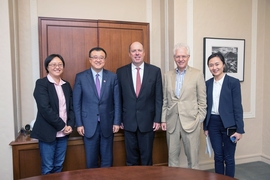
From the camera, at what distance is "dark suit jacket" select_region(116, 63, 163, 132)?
2418 millimetres

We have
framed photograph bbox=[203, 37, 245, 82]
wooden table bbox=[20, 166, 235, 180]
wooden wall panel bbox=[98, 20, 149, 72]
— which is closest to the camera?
wooden table bbox=[20, 166, 235, 180]

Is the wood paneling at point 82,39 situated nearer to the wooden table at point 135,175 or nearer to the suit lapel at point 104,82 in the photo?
the suit lapel at point 104,82

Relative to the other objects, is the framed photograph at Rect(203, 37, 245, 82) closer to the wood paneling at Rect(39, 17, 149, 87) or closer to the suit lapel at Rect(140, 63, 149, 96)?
the wood paneling at Rect(39, 17, 149, 87)

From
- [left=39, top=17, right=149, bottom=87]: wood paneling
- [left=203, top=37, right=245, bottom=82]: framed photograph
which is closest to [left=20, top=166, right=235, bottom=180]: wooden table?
[left=39, top=17, right=149, bottom=87]: wood paneling

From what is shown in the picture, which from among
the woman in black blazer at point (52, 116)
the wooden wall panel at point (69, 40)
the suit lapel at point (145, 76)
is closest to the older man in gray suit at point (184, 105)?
the suit lapel at point (145, 76)

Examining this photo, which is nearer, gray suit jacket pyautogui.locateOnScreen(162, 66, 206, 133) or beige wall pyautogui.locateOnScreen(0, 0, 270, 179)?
gray suit jacket pyautogui.locateOnScreen(162, 66, 206, 133)

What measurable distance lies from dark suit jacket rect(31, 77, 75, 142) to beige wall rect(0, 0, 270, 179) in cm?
57

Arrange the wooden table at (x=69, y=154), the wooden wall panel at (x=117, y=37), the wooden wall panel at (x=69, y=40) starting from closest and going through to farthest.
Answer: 1. the wooden table at (x=69, y=154)
2. the wooden wall panel at (x=69, y=40)
3. the wooden wall panel at (x=117, y=37)

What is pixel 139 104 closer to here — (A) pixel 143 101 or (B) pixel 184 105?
(A) pixel 143 101

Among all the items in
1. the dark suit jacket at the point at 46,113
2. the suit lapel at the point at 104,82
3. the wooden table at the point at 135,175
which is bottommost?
the wooden table at the point at 135,175

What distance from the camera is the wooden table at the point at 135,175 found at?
135 cm

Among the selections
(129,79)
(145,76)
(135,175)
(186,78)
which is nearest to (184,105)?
(186,78)

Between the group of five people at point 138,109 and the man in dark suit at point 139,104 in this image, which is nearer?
the group of five people at point 138,109

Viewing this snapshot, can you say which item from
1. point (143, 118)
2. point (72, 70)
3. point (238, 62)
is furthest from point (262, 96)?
point (72, 70)
